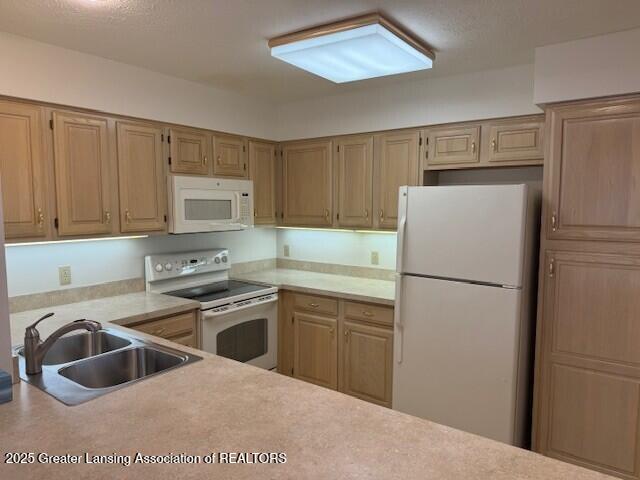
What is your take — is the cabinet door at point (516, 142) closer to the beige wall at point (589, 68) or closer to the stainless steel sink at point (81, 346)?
the beige wall at point (589, 68)

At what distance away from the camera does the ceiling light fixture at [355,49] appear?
202cm

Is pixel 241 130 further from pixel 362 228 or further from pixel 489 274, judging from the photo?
pixel 489 274

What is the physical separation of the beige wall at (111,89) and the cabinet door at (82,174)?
0.12 m

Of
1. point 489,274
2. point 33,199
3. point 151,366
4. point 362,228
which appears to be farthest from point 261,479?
point 362,228

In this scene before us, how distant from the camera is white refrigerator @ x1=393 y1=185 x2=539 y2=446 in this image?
7.68 feet

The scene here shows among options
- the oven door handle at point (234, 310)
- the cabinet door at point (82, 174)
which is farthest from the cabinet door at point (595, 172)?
the cabinet door at point (82, 174)

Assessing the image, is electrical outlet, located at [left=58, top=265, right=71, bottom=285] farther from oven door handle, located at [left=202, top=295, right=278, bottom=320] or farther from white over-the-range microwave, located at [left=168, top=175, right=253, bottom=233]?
oven door handle, located at [left=202, top=295, right=278, bottom=320]

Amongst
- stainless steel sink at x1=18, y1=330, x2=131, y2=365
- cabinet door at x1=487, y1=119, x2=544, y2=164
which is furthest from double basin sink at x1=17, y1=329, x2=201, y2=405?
cabinet door at x1=487, y1=119, x2=544, y2=164

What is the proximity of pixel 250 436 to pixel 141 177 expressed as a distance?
6.90 feet

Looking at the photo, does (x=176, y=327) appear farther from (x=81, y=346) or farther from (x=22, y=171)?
(x=22, y=171)

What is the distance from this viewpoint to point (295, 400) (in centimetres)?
140

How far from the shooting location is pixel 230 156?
3.40m

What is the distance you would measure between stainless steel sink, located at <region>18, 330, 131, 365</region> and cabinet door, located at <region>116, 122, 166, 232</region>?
849 mm

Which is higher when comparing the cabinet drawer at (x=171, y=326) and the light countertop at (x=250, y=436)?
the light countertop at (x=250, y=436)
